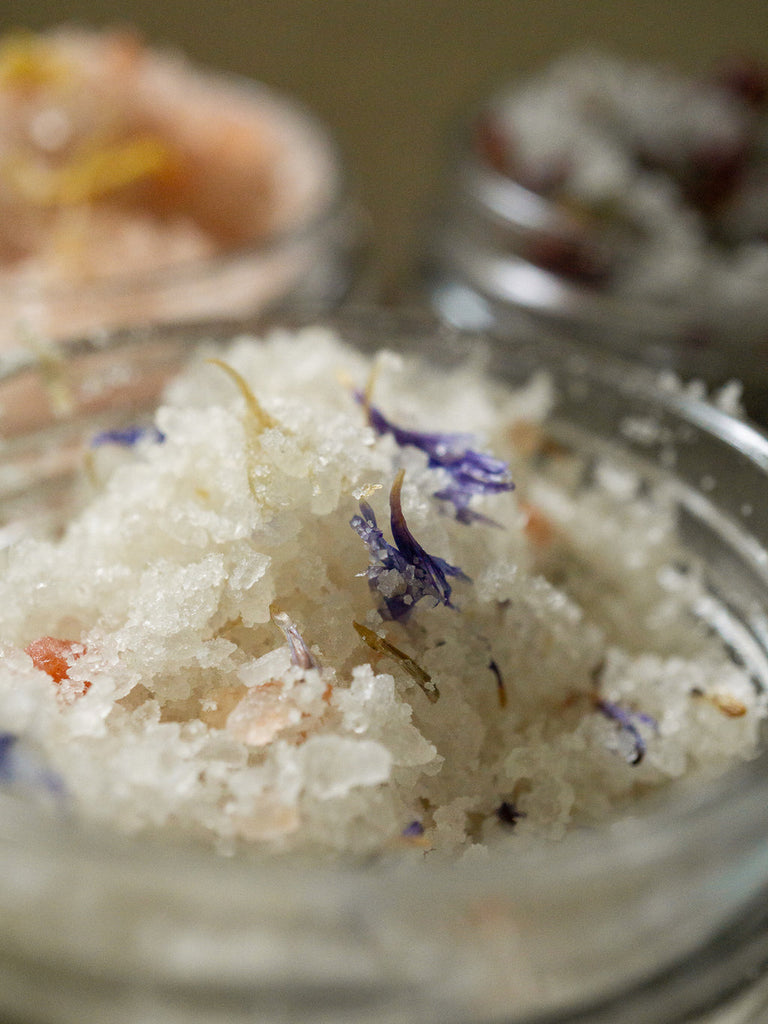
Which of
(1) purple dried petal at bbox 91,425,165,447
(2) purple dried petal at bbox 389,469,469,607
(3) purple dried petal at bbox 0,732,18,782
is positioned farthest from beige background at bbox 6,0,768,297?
(3) purple dried petal at bbox 0,732,18,782

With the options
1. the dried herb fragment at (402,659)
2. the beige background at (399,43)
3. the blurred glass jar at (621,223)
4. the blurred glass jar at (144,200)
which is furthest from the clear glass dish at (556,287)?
the beige background at (399,43)

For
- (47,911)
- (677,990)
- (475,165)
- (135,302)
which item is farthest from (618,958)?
(475,165)

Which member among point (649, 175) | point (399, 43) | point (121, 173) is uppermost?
point (649, 175)

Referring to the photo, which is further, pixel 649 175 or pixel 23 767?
pixel 649 175

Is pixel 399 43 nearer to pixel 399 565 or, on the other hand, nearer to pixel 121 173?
pixel 121 173

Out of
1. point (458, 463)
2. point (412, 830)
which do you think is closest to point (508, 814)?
point (412, 830)

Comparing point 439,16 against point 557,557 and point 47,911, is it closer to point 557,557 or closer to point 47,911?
point 557,557

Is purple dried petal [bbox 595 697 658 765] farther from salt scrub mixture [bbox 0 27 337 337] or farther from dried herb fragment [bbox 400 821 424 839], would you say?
salt scrub mixture [bbox 0 27 337 337]

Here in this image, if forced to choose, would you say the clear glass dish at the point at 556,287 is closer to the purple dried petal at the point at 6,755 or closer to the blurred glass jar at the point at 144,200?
the blurred glass jar at the point at 144,200
